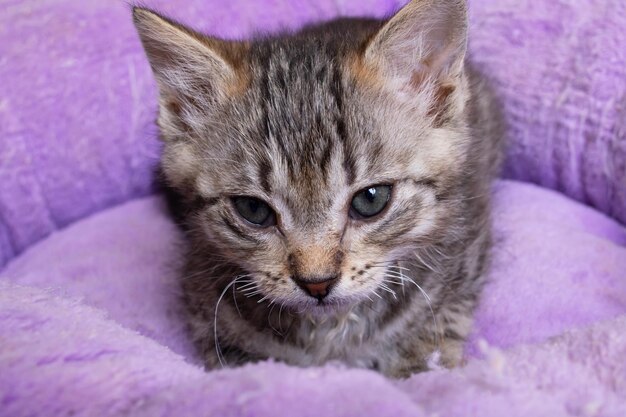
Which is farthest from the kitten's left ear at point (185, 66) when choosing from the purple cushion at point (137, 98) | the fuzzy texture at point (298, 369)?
the purple cushion at point (137, 98)

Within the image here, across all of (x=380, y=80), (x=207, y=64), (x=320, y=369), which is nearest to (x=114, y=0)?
(x=207, y=64)

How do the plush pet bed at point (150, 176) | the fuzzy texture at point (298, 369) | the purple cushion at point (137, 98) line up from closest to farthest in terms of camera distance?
the fuzzy texture at point (298, 369), the plush pet bed at point (150, 176), the purple cushion at point (137, 98)

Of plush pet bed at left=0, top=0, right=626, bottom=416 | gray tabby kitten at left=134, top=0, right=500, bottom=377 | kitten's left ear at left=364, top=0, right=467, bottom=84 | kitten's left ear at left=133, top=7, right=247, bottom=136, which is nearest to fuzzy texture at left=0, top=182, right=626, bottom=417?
plush pet bed at left=0, top=0, right=626, bottom=416

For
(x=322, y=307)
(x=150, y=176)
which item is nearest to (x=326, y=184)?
(x=322, y=307)

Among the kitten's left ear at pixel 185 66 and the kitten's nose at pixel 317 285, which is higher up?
the kitten's left ear at pixel 185 66

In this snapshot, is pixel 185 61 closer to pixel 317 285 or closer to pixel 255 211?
pixel 255 211

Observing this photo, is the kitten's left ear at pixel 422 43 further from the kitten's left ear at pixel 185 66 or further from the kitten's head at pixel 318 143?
the kitten's left ear at pixel 185 66

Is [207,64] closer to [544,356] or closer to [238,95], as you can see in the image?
[238,95]
